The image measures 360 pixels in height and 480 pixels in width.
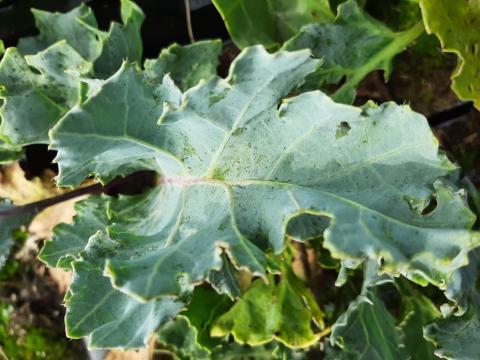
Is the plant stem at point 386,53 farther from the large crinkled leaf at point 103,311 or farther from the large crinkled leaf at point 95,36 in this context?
the large crinkled leaf at point 103,311

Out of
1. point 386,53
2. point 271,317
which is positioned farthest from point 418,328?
point 386,53

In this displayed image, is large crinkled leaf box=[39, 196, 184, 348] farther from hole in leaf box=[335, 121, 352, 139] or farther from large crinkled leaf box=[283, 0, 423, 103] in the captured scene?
large crinkled leaf box=[283, 0, 423, 103]

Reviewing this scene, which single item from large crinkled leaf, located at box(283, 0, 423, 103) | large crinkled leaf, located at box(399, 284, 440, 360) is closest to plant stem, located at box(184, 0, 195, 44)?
large crinkled leaf, located at box(283, 0, 423, 103)

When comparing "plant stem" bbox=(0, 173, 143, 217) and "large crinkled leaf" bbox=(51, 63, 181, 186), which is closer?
"large crinkled leaf" bbox=(51, 63, 181, 186)

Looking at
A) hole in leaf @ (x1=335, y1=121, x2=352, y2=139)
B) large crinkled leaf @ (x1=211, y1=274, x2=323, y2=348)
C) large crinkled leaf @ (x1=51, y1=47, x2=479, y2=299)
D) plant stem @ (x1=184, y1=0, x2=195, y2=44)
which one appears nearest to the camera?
large crinkled leaf @ (x1=51, y1=47, x2=479, y2=299)

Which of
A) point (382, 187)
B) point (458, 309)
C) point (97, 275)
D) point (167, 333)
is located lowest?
point (167, 333)

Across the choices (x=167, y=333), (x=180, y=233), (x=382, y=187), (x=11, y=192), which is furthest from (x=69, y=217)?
(x=382, y=187)

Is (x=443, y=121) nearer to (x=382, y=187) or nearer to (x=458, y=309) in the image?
(x=458, y=309)

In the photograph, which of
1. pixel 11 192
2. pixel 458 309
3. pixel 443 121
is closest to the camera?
pixel 458 309
